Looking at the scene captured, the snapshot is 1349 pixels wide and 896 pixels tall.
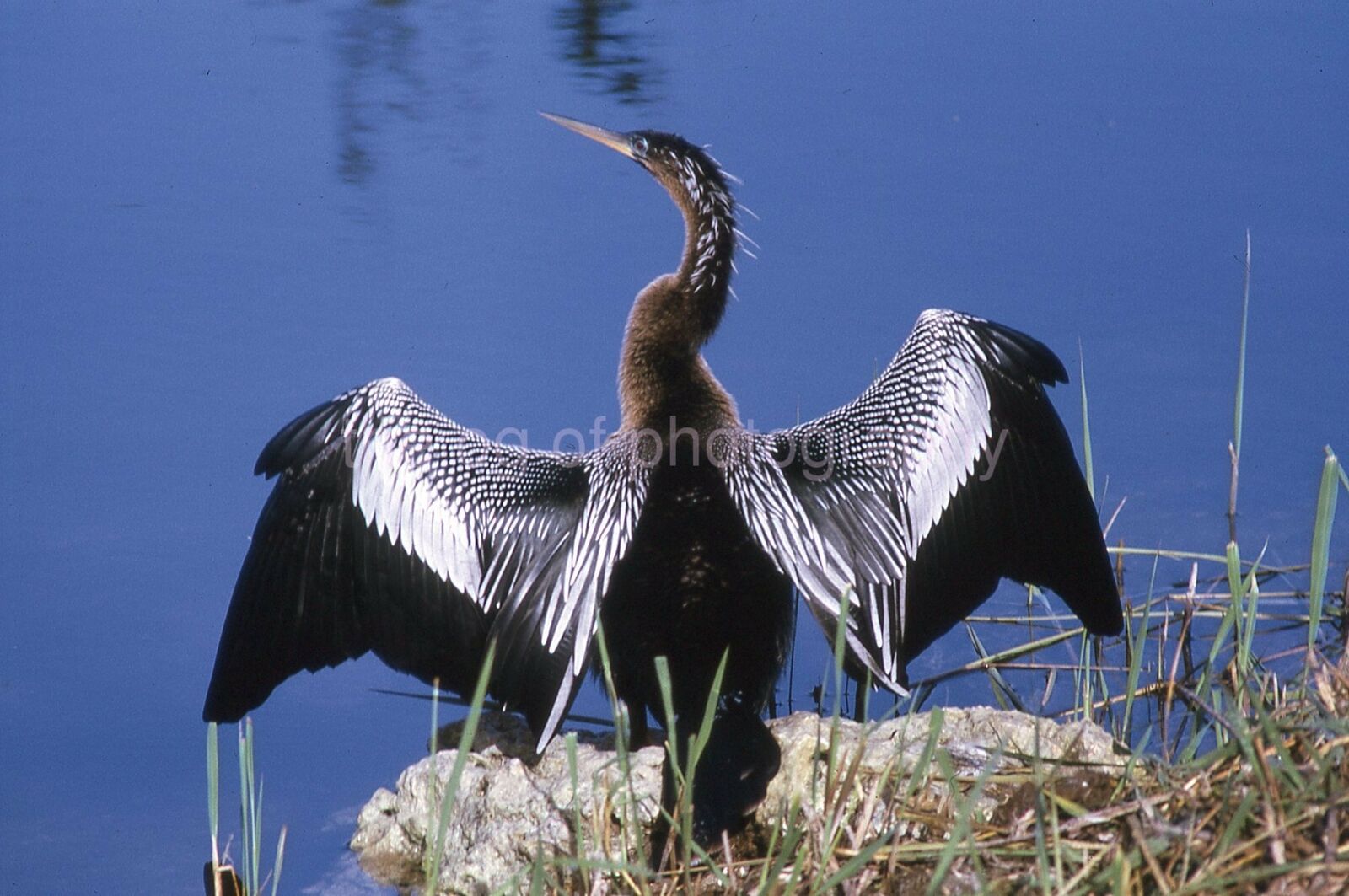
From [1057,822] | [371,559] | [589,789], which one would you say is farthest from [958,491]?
[1057,822]

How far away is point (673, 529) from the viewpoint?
3.47m

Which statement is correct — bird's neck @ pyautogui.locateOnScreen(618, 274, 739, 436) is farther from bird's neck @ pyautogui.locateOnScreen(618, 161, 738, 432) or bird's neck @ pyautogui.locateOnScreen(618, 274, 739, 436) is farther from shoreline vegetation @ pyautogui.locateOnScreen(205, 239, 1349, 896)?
shoreline vegetation @ pyautogui.locateOnScreen(205, 239, 1349, 896)

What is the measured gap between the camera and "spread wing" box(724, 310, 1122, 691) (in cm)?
377

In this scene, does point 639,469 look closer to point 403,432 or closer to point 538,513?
point 538,513

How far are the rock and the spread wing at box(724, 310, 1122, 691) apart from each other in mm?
571

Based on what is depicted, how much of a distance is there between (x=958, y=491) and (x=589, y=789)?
4.62 ft

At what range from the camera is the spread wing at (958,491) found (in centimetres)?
377

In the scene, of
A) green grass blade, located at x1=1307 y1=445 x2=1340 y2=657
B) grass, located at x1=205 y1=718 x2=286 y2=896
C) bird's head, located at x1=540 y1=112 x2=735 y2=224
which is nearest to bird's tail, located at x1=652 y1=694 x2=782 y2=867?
Result: grass, located at x1=205 y1=718 x2=286 y2=896

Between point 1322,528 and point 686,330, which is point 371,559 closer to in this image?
point 686,330

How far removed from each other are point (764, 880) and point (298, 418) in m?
2.14

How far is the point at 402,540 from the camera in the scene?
12.2ft

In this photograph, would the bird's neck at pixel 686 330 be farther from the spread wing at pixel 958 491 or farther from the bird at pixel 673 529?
the spread wing at pixel 958 491

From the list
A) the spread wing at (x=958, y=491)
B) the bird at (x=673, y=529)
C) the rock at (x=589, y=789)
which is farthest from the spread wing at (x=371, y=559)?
the spread wing at (x=958, y=491)

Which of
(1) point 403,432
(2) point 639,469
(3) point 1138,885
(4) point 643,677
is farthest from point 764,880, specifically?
(1) point 403,432
